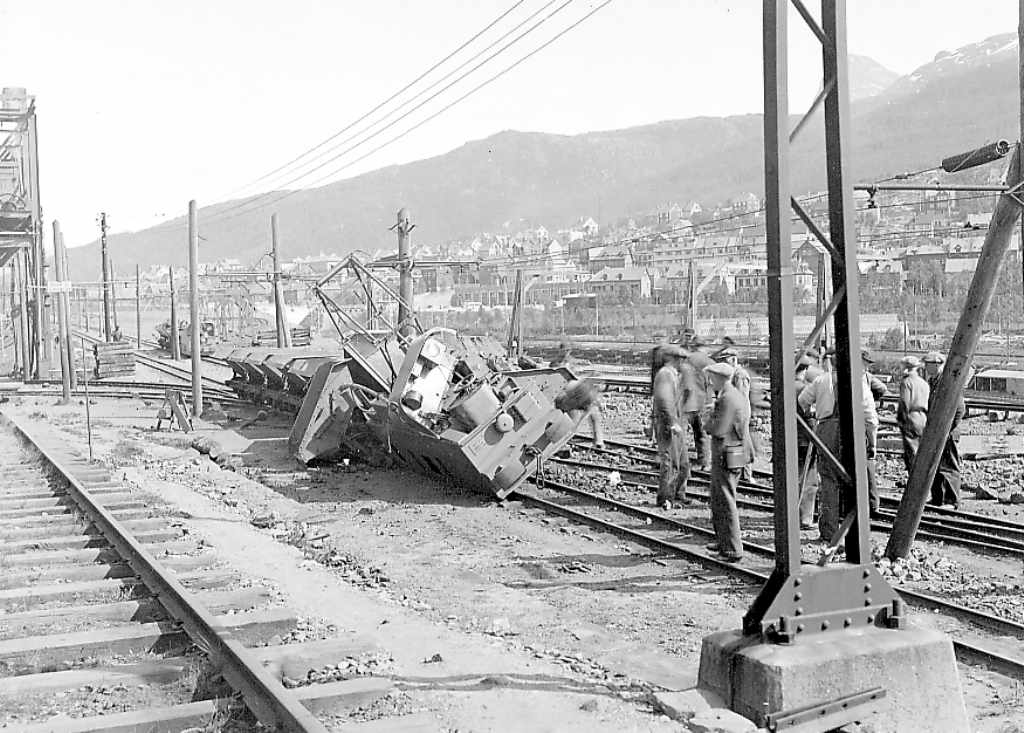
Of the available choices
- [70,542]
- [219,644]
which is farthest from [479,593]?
[70,542]

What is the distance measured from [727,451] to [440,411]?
5992 millimetres

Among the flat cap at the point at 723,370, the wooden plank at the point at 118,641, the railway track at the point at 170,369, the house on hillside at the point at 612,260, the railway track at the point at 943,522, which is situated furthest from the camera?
the house on hillside at the point at 612,260

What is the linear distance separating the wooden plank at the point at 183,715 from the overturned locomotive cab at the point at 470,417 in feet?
24.1

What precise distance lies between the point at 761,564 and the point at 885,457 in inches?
288

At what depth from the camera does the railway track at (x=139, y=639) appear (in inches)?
224

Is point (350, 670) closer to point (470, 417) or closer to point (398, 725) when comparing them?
point (398, 725)

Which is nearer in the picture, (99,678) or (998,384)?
(99,678)

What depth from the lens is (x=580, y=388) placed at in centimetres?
1509

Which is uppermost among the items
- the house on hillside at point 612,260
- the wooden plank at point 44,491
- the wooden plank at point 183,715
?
the house on hillside at point 612,260

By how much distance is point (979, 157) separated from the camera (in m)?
9.24

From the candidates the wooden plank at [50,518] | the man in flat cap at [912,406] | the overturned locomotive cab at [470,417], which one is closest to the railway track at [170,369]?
the overturned locomotive cab at [470,417]

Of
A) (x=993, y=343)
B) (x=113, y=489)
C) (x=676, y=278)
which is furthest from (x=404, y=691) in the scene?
(x=676, y=278)

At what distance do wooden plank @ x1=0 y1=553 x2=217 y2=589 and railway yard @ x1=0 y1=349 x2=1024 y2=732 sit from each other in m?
0.02

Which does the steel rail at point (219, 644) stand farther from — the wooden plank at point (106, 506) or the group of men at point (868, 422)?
the group of men at point (868, 422)
